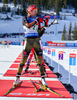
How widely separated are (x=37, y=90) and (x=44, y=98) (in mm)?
414

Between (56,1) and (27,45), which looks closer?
(27,45)

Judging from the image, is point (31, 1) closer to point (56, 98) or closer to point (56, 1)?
point (56, 1)

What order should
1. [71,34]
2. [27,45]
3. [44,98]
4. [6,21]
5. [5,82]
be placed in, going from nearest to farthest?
1. [44,98]
2. [27,45]
3. [5,82]
4. [71,34]
5. [6,21]

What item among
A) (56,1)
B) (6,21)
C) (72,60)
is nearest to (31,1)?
(56,1)

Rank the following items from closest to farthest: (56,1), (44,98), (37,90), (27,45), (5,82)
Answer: (44,98) < (37,90) < (27,45) < (5,82) < (56,1)

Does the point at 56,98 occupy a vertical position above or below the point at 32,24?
below

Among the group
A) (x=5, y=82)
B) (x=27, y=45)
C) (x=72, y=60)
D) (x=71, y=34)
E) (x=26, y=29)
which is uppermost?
(x=26, y=29)

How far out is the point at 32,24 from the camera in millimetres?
3963

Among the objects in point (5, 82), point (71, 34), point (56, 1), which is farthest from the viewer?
point (56, 1)

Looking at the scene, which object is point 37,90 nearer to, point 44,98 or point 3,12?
point 44,98

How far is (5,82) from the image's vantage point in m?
4.55

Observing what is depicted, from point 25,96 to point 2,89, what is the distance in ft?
2.60

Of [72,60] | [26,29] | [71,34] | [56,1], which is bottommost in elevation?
[71,34]

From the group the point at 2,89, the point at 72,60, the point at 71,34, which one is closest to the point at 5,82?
the point at 2,89
